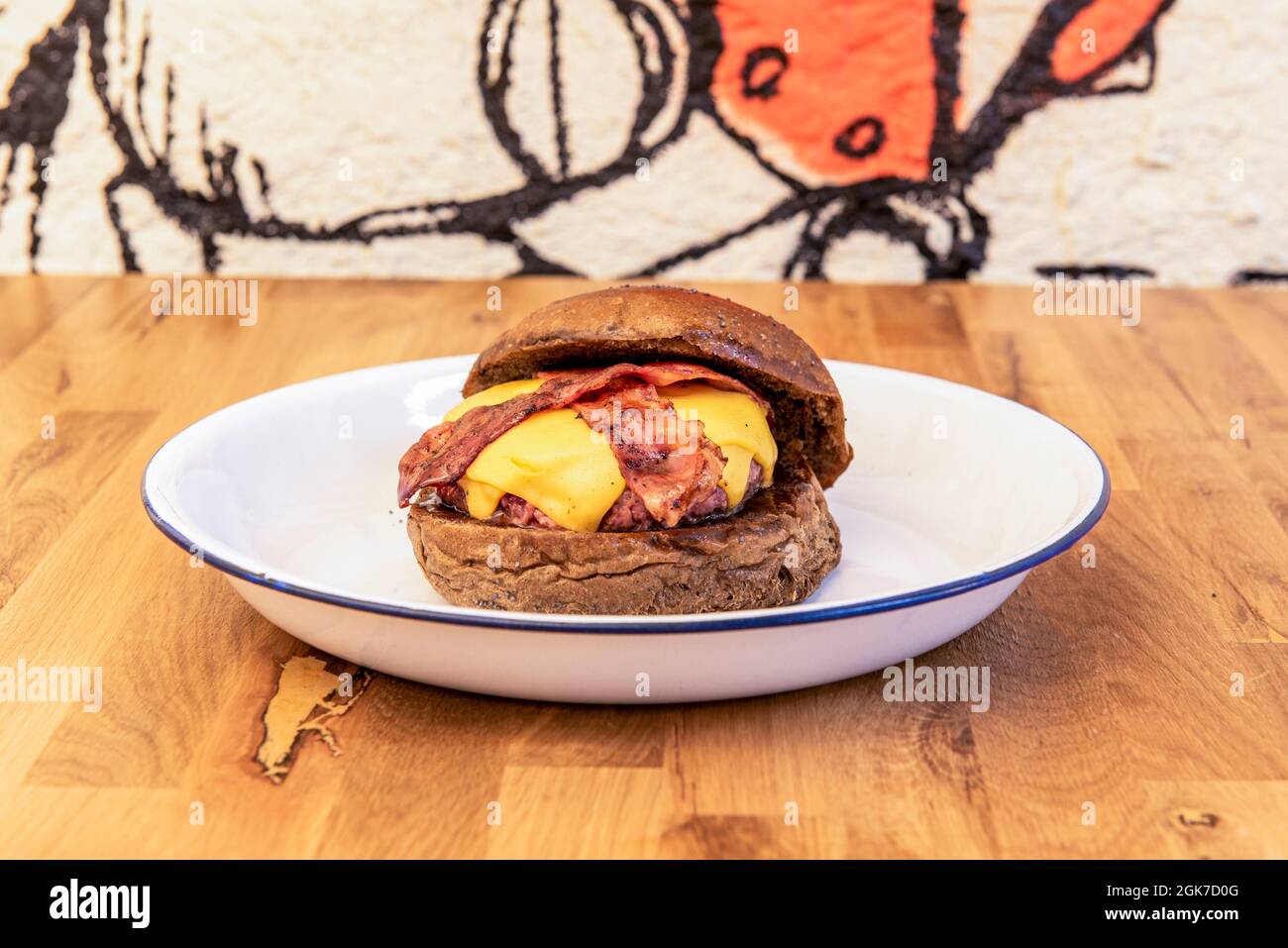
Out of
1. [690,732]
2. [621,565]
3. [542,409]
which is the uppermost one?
[542,409]

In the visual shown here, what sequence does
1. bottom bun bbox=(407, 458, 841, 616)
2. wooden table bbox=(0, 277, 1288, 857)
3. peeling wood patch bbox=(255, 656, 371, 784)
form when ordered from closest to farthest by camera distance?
wooden table bbox=(0, 277, 1288, 857)
peeling wood patch bbox=(255, 656, 371, 784)
bottom bun bbox=(407, 458, 841, 616)

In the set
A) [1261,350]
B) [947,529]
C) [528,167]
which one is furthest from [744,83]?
[947,529]

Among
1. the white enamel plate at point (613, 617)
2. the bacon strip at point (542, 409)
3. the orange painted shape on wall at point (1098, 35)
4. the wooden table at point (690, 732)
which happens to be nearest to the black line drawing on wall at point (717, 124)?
the orange painted shape on wall at point (1098, 35)

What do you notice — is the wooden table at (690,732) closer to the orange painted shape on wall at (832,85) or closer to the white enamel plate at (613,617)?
the white enamel plate at (613,617)

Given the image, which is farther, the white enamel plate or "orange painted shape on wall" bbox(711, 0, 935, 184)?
"orange painted shape on wall" bbox(711, 0, 935, 184)

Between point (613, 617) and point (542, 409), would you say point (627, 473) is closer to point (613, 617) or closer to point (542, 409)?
point (542, 409)

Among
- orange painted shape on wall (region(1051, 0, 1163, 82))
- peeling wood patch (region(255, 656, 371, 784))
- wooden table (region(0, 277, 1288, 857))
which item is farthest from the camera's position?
orange painted shape on wall (region(1051, 0, 1163, 82))

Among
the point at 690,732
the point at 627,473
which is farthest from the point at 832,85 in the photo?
the point at 690,732

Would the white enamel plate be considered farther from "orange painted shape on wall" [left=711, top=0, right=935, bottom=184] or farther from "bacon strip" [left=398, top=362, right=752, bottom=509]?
"orange painted shape on wall" [left=711, top=0, right=935, bottom=184]

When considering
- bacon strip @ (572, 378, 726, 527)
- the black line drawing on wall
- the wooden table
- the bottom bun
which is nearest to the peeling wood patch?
the wooden table
